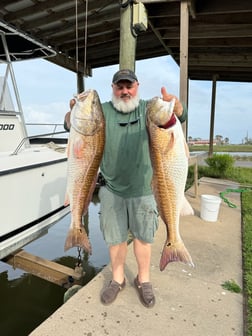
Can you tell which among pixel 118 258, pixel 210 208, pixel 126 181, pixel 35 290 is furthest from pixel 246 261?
pixel 35 290

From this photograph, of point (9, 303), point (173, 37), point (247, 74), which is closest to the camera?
point (9, 303)

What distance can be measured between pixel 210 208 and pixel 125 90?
2855mm

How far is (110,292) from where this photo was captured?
2.57 meters

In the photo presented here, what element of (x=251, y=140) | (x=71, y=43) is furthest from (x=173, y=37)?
(x=251, y=140)

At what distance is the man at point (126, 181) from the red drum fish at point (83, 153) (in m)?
0.24

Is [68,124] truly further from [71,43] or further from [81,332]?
[71,43]

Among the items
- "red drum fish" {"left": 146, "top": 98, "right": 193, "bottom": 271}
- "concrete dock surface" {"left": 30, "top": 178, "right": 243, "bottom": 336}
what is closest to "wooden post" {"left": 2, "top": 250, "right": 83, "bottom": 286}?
"concrete dock surface" {"left": 30, "top": 178, "right": 243, "bottom": 336}

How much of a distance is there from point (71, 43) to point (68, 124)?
787 centimetres

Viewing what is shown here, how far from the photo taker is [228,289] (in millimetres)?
2787

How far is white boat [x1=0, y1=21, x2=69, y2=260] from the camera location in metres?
3.46

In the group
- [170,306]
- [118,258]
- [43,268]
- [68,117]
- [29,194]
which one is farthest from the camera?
[29,194]

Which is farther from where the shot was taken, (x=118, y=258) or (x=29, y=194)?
(x=29, y=194)

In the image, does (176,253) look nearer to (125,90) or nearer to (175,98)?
(175,98)

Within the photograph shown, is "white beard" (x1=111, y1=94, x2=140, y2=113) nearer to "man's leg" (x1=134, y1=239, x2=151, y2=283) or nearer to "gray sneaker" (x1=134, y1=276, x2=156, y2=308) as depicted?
"man's leg" (x1=134, y1=239, x2=151, y2=283)
